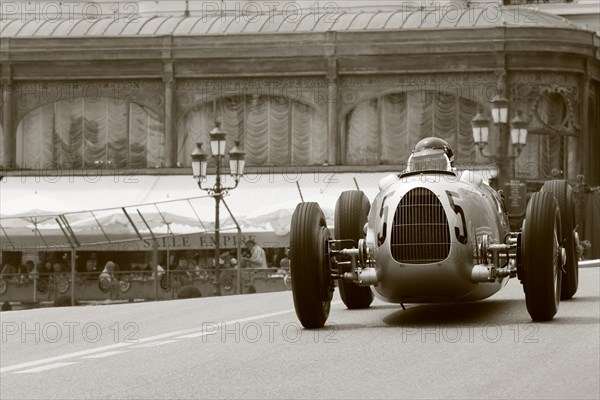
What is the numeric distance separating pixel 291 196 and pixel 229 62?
8.00 metres

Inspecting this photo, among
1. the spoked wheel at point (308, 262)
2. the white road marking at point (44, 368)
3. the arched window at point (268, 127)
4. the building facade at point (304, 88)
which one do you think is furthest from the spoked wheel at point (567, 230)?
the arched window at point (268, 127)

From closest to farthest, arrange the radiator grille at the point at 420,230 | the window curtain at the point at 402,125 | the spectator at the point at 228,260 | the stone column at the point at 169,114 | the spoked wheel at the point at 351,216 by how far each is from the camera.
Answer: the radiator grille at the point at 420,230
the spoked wheel at the point at 351,216
the spectator at the point at 228,260
the window curtain at the point at 402,125
the stone column at the point at 169,114

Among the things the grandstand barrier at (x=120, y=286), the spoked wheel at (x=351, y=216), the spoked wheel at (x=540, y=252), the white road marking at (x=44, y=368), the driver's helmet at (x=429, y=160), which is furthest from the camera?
the grandstand barrier at (x=120, y=286)

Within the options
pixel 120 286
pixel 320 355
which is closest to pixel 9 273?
pixel 120 286

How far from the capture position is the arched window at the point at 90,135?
56781 millimetres

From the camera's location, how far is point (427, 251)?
1491 centimetres

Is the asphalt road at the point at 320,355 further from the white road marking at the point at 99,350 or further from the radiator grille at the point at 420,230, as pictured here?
the radiator grille at the point at 420,230

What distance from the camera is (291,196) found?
49562 millimetres

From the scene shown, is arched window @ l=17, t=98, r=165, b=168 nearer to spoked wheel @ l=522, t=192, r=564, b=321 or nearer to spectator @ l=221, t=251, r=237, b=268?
spectator @ l=221, t=251, r=237, b=268

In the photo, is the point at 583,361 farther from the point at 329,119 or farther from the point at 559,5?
the point at 559,5

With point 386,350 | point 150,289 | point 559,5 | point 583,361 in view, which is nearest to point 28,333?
point 386,350

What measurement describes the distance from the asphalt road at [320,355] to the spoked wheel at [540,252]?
0.83 ft

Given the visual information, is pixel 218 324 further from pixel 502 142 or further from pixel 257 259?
pixel 502 142

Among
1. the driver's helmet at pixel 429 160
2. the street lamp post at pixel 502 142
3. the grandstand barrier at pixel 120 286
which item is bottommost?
the grandstand barrier at pixel 120 286
